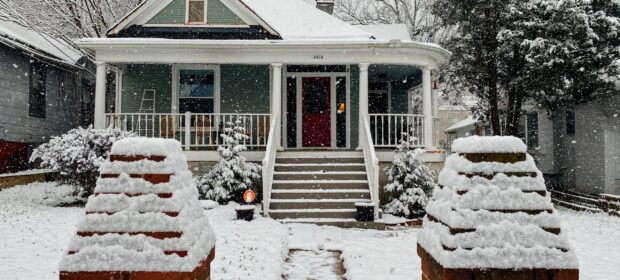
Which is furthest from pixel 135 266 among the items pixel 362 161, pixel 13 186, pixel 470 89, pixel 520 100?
pixel 470 89

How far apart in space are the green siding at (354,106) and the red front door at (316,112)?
26.3 inches

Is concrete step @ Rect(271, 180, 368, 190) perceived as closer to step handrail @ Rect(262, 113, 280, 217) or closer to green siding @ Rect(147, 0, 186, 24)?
step handrail @ Rect(262, 113, 280, 217)

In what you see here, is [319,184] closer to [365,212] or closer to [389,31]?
[365,212]

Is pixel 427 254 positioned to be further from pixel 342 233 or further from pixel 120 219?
pixel 342 233

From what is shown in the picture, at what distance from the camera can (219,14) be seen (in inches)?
515

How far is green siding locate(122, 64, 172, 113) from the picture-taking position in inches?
521

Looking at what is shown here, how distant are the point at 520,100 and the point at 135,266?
47.9 ft

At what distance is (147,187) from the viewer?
1942mm

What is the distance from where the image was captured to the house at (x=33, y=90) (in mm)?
13711

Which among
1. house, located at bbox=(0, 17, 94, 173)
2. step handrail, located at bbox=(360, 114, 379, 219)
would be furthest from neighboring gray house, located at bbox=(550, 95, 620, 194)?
house, located at bbox=(0, 17, 94, 173)

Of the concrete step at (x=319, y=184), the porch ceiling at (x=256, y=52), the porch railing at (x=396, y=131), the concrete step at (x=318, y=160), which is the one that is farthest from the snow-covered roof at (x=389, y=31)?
the concrete step at (x=319, y=184)

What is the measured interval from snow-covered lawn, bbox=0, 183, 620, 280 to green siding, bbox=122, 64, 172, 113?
4.02 metres

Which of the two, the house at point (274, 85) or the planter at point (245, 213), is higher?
the house at point (274, 85)

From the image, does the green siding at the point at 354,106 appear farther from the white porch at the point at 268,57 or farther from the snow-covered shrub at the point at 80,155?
the snow-covered shrub at the point at 80,155
